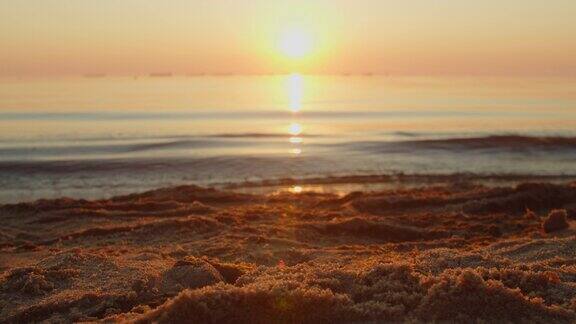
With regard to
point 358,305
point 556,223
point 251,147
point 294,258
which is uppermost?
point 251,147

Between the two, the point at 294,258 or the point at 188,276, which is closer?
the point at 188,276

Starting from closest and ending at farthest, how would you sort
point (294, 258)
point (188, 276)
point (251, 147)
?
point (188, 276)
point (294, 258)
point (251, 147)

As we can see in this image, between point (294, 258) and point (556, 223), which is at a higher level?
point (556, 223)

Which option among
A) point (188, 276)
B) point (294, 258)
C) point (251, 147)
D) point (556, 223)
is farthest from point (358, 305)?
point (251, 147)

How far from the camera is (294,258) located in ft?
21.1

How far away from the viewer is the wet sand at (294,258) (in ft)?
11.9

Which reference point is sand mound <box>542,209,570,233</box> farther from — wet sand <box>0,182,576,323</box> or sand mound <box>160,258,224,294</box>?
sand mound <box>160,258,224,294</box>

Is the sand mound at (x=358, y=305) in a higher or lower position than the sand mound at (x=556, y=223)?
higher

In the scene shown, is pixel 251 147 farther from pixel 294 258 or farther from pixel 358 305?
pixel 358 305

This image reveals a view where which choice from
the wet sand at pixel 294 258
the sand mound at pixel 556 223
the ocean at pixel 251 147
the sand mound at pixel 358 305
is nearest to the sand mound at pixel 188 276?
the wet sand at pixel 294 258

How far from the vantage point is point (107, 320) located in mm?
3975

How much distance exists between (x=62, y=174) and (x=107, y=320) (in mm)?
13371

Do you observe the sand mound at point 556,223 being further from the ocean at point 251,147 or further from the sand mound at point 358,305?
the ocean at point 251,147

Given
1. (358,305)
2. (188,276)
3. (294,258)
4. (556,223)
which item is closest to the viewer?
(358,305)
